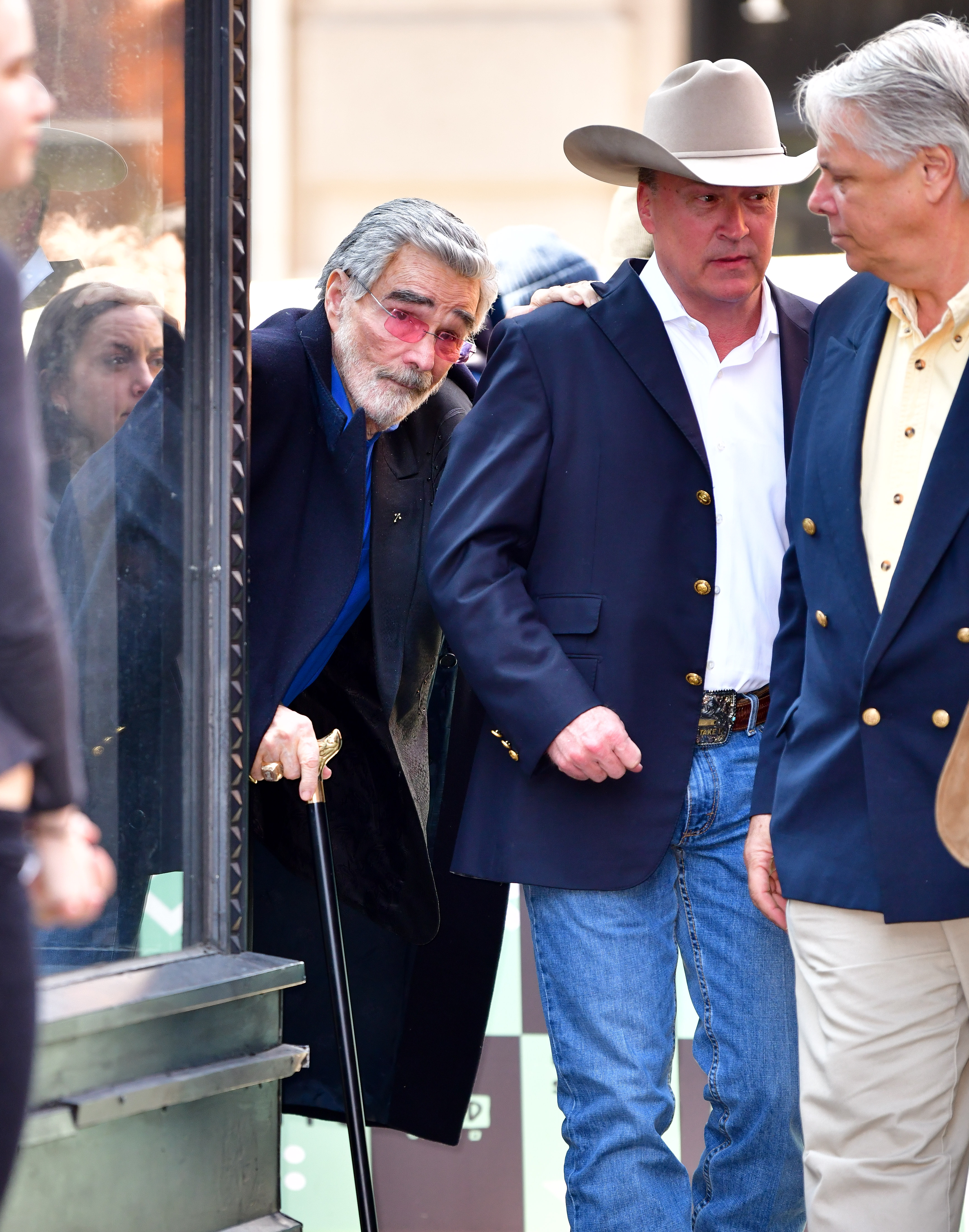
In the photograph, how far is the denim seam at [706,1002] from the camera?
240 cm

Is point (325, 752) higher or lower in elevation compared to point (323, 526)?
lower

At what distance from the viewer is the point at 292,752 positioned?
2.43 meters

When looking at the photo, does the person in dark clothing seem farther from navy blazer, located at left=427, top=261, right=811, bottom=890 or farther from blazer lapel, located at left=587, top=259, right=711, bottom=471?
blazer lapel, located at left=587, top=259, right=711, bottom=471

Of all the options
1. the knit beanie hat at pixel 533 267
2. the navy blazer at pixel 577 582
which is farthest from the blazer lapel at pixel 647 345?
the knit beanie hat at pixel 533 267

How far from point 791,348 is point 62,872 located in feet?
5.14

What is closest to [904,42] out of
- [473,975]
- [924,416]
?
[924,416]

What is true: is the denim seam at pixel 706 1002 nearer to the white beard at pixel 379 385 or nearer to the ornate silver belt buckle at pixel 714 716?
the ornate silver belt buckle at pixel 714 716

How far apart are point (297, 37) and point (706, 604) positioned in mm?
3239

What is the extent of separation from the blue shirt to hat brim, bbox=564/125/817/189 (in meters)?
0.55

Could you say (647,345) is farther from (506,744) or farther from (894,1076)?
(894,1076)

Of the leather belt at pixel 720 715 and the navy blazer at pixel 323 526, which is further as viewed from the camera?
the navy blazer at pixel 323 526

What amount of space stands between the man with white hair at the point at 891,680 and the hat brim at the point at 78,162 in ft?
2.97

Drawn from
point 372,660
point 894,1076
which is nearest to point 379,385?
point 372,660

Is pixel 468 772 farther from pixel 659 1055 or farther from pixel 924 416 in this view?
pixel 924 416
